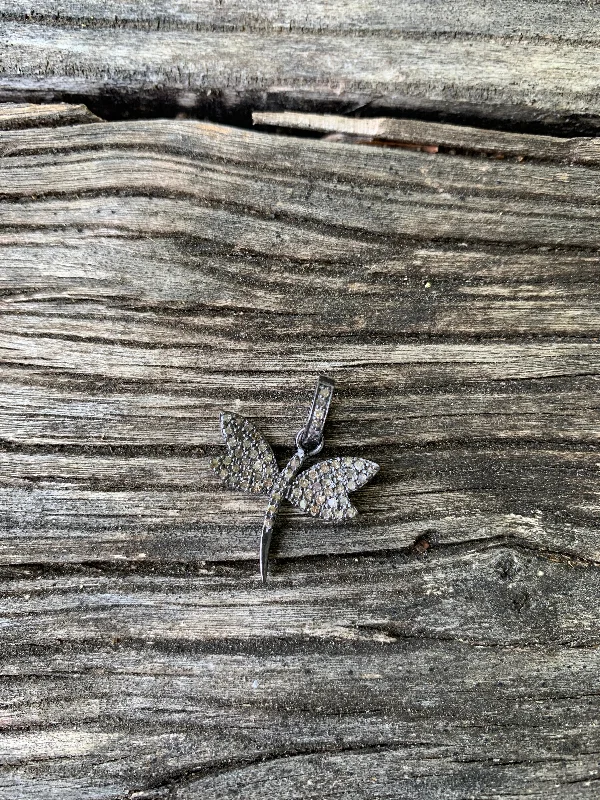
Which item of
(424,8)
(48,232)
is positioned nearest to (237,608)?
(48,232)

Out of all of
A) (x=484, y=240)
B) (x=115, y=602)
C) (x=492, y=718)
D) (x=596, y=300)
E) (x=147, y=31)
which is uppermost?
(x=147, y=31)

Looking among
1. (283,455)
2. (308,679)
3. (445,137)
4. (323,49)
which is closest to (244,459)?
(283,455)

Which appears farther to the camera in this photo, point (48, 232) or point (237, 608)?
point (48, 232)

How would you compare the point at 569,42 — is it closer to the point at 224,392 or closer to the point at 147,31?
the point at 147,31

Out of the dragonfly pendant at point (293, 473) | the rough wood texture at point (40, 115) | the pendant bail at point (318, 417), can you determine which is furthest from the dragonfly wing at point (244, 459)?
the rough wood texture at point (40, 115)

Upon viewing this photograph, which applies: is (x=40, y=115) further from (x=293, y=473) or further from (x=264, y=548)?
(x=264, y=548)

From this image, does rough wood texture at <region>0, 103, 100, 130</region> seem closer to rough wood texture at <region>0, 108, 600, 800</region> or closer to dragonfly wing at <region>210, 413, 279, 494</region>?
rough wood texture at <region>0, 108, 600, 800</region>

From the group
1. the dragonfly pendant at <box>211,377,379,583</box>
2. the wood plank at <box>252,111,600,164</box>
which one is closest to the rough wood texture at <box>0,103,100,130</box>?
the wood plank at <box>252,111,600,164</box>

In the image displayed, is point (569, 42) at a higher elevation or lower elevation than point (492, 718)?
higher
